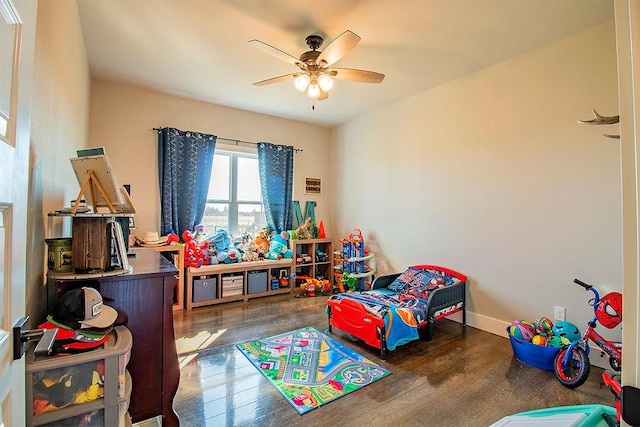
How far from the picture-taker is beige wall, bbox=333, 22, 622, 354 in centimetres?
242

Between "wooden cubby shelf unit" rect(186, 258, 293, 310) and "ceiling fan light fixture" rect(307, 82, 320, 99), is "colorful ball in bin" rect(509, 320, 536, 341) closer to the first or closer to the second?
"ceiling fan light fixture" rect(307, 82, 320, 99)

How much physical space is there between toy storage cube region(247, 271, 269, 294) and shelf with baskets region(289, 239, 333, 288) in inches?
22.0

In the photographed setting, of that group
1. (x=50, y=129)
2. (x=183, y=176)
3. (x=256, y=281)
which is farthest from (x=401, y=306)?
(x=183, y=176)

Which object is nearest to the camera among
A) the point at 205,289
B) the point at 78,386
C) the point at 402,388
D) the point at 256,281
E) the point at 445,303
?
the point at 78,386

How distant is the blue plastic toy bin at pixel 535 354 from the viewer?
2.32 m

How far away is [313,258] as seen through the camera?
4.77m

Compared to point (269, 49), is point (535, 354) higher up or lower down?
lower down

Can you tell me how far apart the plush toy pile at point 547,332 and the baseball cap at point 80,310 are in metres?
2.89

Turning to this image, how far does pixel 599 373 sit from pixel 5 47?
362 centimetres

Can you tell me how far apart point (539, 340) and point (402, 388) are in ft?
4.05

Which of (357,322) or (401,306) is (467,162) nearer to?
(401,306)

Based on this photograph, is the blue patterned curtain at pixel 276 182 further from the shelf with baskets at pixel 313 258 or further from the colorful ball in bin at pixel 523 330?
the colorful ball in bin at pixel 523 330

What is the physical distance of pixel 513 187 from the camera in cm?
292

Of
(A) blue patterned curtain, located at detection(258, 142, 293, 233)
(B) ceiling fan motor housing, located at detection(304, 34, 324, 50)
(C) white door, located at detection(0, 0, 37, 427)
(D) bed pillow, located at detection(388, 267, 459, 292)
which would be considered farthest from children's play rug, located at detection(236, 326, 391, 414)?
(B) ceiling fan motor housing, located at detection(304, 34, 324, 50)
